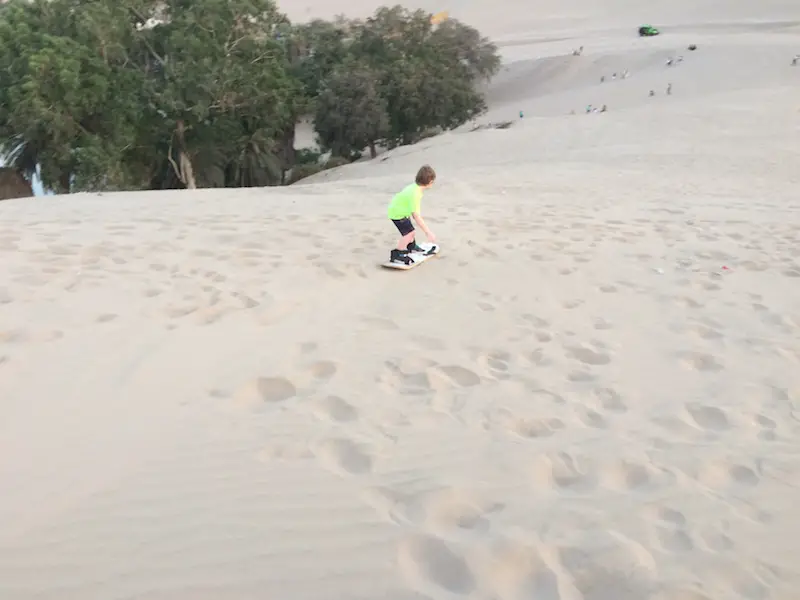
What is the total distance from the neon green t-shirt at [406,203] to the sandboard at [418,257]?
16.2 inches

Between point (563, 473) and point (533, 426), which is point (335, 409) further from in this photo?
point (563, 473)

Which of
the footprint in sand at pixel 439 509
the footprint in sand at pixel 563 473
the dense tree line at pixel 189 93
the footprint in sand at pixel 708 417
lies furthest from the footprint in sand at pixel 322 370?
the dense tree line at pixel 189 93

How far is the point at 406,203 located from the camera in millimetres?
6508

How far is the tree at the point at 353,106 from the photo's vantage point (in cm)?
2689

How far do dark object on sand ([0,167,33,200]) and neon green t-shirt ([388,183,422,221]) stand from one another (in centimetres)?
2098

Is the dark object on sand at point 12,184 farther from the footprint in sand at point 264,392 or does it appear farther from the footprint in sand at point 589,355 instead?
the footprint in sand at point 589,355

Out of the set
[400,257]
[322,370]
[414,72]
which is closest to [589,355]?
[322,370]

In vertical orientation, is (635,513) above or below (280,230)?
below

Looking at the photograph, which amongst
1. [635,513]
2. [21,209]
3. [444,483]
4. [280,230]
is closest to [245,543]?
[444,483]

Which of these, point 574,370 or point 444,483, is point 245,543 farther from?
point 574,370

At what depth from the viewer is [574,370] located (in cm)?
425

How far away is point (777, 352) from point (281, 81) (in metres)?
22.5

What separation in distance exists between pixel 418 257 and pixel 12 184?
21.8 meters

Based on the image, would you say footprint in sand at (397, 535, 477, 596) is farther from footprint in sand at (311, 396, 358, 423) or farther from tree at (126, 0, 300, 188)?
tree at (126, 0, 300, 188)
